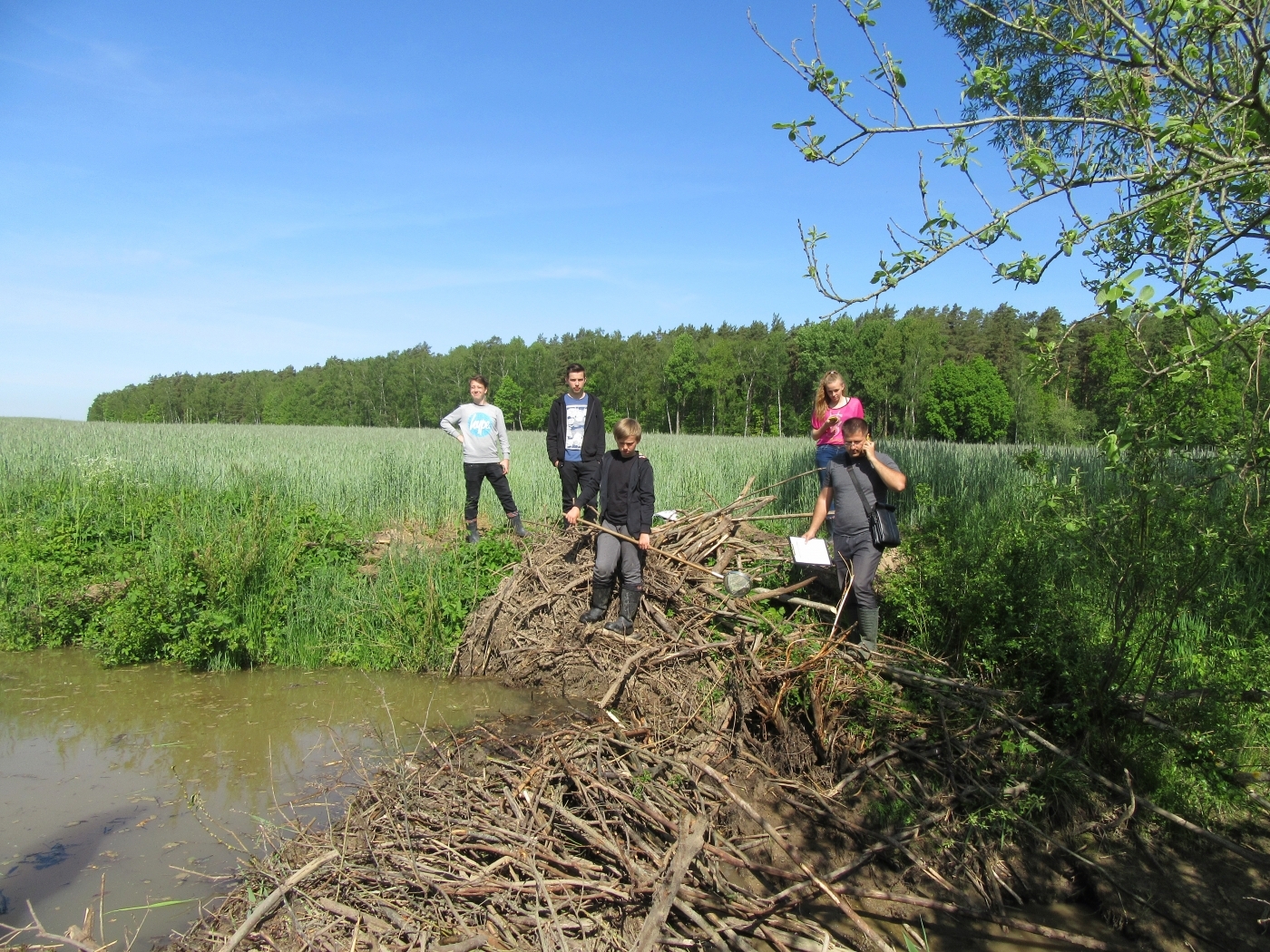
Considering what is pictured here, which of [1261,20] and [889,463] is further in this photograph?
[889,463]

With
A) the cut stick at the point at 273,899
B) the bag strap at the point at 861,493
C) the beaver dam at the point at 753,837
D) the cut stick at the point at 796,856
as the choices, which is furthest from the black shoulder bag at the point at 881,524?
the cut stick at the point at 273,899

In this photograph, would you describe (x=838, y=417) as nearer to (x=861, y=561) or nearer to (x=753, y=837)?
(x=861, y=561)

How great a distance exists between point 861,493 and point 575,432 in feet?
11.1

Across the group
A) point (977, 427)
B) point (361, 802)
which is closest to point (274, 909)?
point (361, 802)

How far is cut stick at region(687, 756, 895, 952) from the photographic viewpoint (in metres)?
3.46

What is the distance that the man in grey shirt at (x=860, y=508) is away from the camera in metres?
5.83

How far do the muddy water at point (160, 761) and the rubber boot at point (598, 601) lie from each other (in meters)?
0.83

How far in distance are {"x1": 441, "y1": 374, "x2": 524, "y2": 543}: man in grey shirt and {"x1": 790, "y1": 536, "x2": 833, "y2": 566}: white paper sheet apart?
3655 millimetres

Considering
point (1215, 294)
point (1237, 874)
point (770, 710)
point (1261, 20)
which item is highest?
point (1261, 20)

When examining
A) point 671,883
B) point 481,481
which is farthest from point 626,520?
point 671,883

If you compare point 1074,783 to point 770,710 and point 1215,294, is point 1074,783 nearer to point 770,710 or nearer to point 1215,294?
point 770,710

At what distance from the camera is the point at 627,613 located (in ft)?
21.8

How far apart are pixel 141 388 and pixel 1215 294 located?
403ft

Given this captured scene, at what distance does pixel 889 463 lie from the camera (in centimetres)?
606
